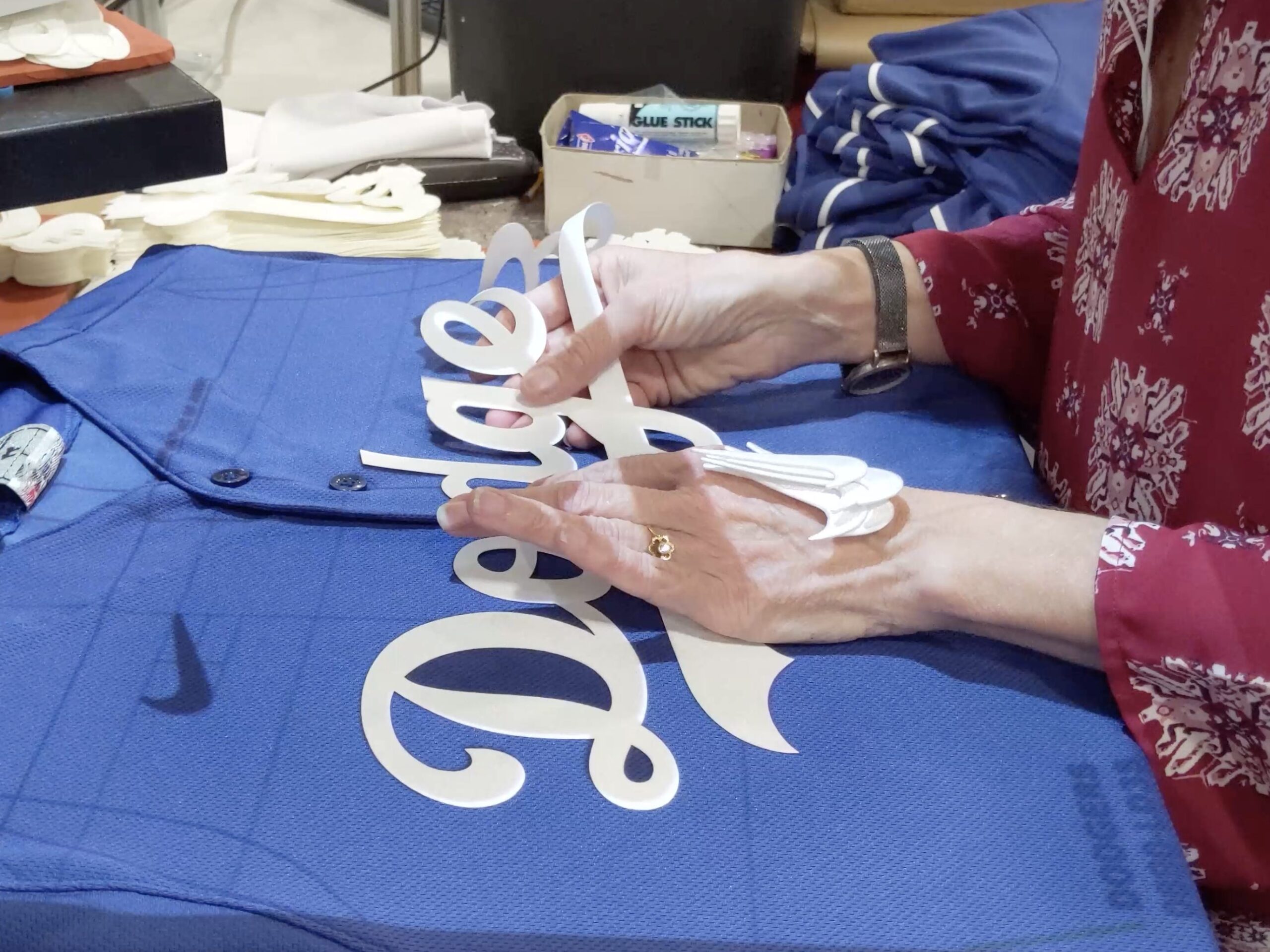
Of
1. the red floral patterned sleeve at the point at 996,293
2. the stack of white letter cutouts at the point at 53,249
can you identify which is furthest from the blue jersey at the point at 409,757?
the stack of white letter cutouts at the point at 53,249

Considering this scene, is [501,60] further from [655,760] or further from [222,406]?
[655,760]

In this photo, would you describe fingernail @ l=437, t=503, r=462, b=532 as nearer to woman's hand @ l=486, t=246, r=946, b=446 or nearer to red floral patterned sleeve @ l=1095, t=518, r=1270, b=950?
woman's hand @ l=486, t=246, r=946, b=446

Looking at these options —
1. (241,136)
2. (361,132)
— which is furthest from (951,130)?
(241,136)

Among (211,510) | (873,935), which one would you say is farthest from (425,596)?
(873,935)

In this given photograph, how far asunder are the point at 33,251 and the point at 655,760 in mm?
635

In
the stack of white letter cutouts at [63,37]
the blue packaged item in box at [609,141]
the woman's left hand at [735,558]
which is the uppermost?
the stack of white letter cutouts at [63,37]

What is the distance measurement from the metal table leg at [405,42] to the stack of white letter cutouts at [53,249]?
0.68 m

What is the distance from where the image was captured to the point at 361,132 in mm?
1101

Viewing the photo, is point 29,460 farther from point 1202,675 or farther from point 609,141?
point 609,141

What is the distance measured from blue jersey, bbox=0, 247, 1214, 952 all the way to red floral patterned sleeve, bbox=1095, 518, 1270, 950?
2 cm

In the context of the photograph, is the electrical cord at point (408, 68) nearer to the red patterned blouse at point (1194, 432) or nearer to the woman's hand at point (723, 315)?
the woman's hand at point (723, 315)

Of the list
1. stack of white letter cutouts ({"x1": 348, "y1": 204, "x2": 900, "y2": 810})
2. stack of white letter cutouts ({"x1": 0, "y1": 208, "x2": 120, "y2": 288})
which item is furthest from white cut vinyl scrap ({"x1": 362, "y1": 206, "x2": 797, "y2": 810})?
stack of white letter cutouts ({"x1": 0, "y1": 208, "x2": 120, "y2": 288})

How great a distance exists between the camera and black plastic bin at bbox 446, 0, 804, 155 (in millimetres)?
1292

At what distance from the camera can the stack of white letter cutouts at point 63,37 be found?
0.49 meters
